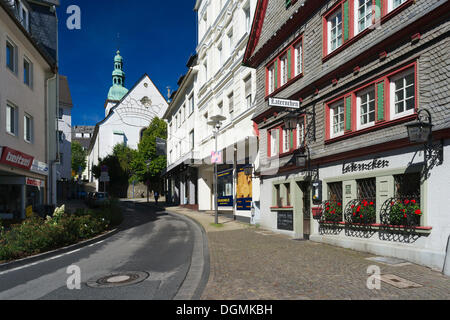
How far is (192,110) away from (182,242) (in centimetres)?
1894

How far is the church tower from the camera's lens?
76125 mm

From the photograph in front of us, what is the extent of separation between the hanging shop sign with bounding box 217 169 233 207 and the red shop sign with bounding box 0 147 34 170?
10.5 m

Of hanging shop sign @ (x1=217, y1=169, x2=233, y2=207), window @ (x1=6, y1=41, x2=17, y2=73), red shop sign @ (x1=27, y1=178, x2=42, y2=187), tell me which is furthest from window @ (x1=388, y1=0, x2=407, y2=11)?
red shop sign @ (x1=27, y1=178, x2=42, y2=187)

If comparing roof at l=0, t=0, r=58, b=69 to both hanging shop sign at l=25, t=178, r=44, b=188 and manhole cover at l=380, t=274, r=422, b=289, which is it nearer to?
hanging shop sign at l=25, t=178, r=44, b=188

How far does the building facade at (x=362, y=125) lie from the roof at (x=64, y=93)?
115ft


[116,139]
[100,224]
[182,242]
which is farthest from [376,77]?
[116,139]

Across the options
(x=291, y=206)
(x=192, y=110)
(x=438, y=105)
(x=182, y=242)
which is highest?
(x=192, y=110)

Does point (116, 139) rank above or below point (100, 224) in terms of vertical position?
above

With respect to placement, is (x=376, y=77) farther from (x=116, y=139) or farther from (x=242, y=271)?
(x=116, y=139)

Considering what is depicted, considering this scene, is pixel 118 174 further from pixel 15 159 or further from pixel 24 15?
pixel 15 159

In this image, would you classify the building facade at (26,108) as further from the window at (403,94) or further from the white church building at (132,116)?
the white church building at (132,116)

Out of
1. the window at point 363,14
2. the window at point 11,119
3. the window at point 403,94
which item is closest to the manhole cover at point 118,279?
the window at point 403,94

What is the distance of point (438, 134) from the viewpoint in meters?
7.64
